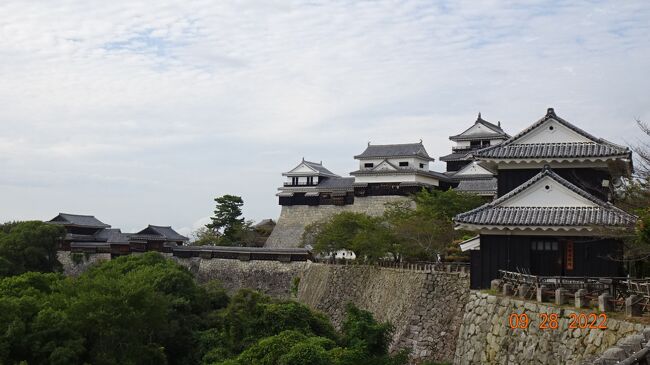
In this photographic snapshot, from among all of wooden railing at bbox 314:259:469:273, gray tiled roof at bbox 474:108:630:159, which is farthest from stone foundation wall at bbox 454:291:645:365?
wooden railing at bbox 314:259:469:273

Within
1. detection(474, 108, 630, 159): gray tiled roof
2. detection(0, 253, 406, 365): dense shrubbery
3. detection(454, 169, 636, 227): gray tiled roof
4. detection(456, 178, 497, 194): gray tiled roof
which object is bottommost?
detection(0, 253, 406, 365): dense shrubbery

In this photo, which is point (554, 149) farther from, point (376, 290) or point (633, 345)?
point (376, 290)

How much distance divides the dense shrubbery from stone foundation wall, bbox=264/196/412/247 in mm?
22086

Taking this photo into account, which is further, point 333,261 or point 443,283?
point 333,261

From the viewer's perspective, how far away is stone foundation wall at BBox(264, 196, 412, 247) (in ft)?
161

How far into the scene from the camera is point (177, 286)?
29.1 m

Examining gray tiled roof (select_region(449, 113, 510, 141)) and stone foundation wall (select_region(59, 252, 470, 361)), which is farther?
gray tiled roof (select_region(449, 113, 510, 141))

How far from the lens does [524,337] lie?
1589 cm

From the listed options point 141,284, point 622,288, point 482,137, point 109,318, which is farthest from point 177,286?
point 482,137

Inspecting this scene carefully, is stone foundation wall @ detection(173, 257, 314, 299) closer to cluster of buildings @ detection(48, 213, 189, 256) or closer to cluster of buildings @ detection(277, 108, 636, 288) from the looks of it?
cluster of buildings @ detection(48, 213, 189, 256)

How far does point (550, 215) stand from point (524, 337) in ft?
11.8

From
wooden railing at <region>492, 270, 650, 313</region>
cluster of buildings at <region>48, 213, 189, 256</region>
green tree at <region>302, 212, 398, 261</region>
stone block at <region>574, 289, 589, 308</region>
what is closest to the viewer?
wooden railing at <region>492, 270, 650, 313</region>

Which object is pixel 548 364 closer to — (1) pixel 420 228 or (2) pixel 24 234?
(1) pixel 420 228

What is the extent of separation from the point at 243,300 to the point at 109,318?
427 cm
